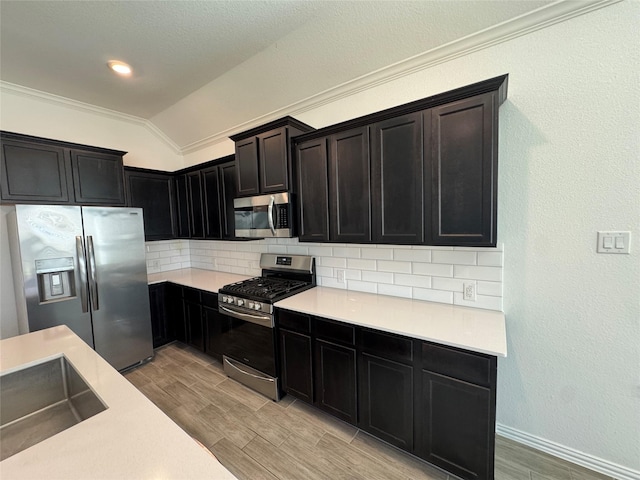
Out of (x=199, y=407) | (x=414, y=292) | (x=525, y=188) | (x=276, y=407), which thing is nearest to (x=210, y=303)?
(x=199, y=407)

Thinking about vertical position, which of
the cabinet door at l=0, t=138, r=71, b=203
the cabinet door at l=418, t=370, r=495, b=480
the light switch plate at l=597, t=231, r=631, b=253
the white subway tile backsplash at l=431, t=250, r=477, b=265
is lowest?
the cabinet door at l=418, t=370, r=495, b=480

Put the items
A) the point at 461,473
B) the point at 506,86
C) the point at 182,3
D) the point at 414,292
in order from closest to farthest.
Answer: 1. the point at 461,473
2. the point at 506,86
3. the point at 182,3
4. the point at 414,292

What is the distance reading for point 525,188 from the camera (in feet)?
5.81

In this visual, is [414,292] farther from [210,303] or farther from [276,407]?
[210,303]

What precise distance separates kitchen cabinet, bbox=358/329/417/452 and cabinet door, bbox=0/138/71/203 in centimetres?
324

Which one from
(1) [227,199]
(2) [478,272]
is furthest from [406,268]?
(1) [227,199]

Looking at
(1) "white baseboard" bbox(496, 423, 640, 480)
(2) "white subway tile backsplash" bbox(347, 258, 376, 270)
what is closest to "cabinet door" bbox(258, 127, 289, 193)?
(2) "white subway tile backsplash" bbox(347, 258, 376, 270)

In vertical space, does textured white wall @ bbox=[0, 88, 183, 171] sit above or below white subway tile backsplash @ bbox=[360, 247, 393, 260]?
above

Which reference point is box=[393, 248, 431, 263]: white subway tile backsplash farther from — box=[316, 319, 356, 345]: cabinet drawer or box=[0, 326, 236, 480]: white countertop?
box=[0, 326, 236, 480]: white countertop

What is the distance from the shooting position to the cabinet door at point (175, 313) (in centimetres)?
334

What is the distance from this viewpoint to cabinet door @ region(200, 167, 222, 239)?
3.31m

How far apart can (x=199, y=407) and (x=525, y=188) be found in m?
3.10

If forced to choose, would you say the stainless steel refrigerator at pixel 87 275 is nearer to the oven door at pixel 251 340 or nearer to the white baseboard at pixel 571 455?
the oven door at pixel 251 340

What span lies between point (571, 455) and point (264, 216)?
284 centimetres
